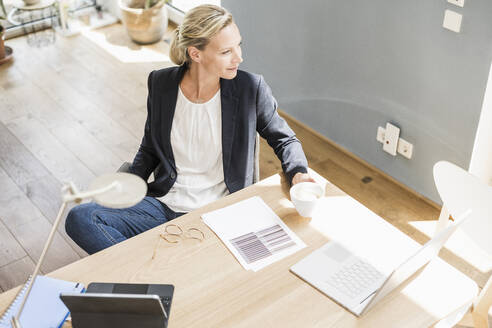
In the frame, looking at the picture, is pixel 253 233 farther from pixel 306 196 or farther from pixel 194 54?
pixel 194 54

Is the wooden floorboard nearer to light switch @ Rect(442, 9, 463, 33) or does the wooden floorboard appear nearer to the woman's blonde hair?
the woman's blonde hair

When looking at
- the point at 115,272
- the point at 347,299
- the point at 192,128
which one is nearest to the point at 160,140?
the point at 192,128

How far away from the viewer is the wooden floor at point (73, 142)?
298cm

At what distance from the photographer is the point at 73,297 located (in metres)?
1.44

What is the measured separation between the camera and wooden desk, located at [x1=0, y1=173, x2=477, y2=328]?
1.57m

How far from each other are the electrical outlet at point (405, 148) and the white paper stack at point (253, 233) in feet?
4.38

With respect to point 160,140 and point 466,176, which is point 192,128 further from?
point 466,176

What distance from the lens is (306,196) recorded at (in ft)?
6.26

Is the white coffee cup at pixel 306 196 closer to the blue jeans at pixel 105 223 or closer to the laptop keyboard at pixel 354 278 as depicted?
the laptop keyboard at pixel 354 278

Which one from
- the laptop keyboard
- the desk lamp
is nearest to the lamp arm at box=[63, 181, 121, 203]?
the desk lamp

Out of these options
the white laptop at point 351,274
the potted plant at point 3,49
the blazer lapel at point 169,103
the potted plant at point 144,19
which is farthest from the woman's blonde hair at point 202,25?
the potted plant at point 3,49

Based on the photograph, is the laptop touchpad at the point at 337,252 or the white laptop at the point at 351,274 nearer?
the white laptop at the point at 351,274

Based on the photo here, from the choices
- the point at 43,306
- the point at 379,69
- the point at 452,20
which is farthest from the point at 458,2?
the point at 43,306

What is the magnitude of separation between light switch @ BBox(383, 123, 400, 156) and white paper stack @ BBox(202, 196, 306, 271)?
1.34 m
